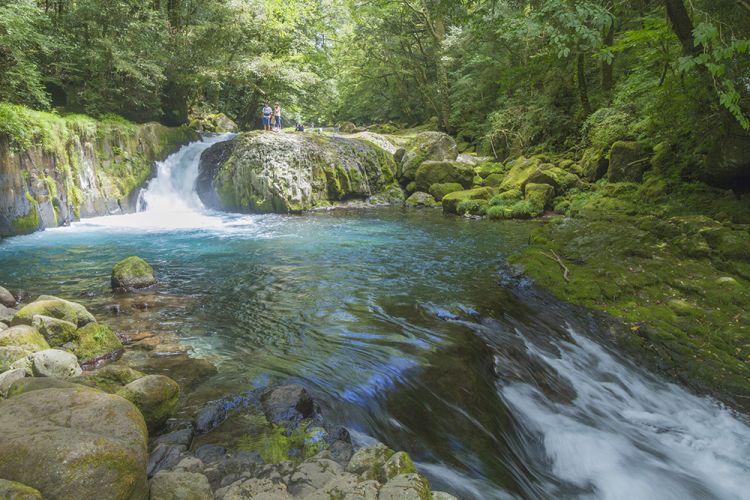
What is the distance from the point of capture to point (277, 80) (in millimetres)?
23500

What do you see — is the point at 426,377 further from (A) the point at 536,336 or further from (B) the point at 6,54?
(B) the point at 6,54

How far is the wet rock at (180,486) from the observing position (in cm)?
225

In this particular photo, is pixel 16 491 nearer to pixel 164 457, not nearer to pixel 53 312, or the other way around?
pixel 164 457

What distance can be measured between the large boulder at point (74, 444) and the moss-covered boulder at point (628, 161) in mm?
13814

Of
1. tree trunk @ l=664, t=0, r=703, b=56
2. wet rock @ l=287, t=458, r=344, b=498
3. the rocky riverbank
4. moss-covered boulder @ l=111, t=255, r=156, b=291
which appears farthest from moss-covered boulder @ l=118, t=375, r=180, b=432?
tree trunk @ l=664, t=0, r=703, b=56

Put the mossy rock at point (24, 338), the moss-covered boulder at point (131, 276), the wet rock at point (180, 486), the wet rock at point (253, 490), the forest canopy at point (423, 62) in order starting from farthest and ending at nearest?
the moss-covered boulder at point (131, 276)
the forest canopy at point (423, 62)
the mossy rock at point (24, 338)
the wet rock at point (253, 490)
the wet rock at point (180, 486)

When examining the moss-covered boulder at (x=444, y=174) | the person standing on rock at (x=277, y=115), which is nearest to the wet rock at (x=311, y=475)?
Result: the moss-covered boulder at (x=444, y=174)

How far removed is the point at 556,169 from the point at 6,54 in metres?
17.4

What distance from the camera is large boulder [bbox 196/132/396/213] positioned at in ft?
59.4

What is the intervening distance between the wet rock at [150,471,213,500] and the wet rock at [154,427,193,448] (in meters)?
0.51

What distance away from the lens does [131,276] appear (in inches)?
275

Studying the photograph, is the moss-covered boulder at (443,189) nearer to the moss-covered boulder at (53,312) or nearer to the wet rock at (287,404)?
the moss-covered boulder at (53,312)

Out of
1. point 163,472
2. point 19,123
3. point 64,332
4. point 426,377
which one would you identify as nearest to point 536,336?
point 426,377

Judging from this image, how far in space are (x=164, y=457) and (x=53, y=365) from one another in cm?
159
